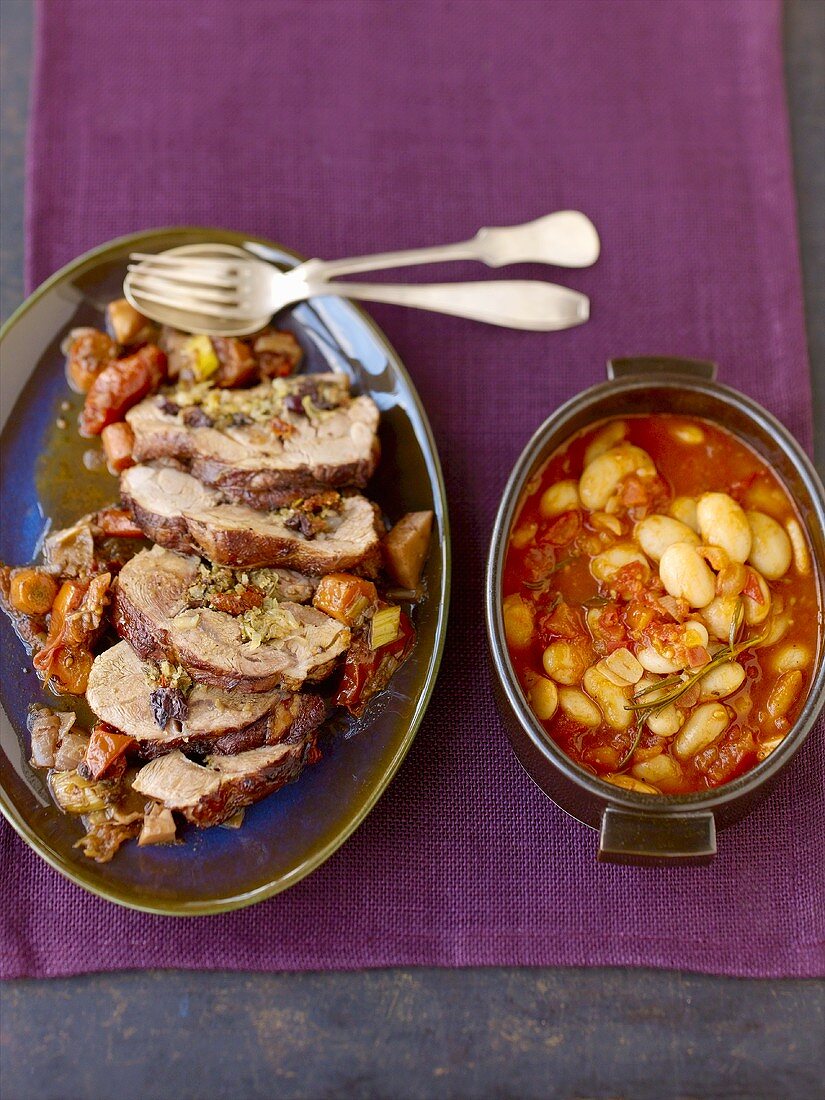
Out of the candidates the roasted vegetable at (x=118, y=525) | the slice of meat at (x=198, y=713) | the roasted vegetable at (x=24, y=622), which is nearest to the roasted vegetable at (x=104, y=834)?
the slice of meat at (x=198, y=713)

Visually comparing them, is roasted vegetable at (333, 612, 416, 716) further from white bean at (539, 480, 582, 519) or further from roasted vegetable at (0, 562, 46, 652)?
roasted vegetable at (0, 562, 46, 652)

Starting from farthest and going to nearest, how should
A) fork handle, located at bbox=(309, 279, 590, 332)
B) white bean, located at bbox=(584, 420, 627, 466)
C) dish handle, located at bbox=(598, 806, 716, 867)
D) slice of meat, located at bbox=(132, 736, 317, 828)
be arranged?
fork handle, located at bbox=(309, 279, 590, 332)
white bean, located at bbox=(584, 420, 627, 466)
slice of meat, located at bbox=(132, 736, 317, 828)
dish handle, located at bbox=(598, 806, 716, 867)

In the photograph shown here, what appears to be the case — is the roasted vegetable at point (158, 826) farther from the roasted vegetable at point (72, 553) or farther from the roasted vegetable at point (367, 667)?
the roasted vegetable at point (72, 553)

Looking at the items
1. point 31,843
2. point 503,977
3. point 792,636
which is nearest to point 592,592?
point 792,636

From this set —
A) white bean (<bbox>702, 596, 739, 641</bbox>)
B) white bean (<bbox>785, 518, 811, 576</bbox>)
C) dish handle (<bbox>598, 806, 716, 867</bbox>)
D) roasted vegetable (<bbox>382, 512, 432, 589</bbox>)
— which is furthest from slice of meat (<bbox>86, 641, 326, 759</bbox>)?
white bean (<bbox>785, 518, 811, 576</bbox>)

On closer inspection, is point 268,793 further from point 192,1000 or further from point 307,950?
point 192,1000

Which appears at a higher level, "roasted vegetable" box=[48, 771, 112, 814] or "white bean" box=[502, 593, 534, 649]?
"white bean" box=[502, 593, 534, 649]
